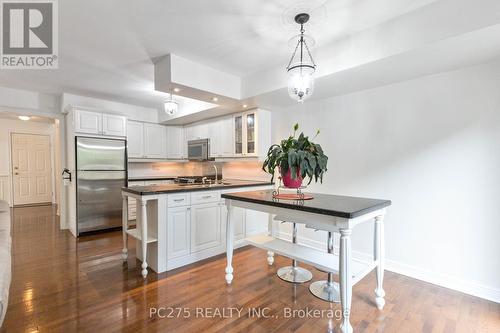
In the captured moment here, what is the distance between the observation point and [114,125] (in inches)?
181

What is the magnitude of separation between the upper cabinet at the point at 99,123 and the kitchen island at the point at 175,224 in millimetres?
1903

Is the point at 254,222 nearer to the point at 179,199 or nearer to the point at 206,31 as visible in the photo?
the point at 179,199

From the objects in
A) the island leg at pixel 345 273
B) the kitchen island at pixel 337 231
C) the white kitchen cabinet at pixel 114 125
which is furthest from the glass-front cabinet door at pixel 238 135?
the island leg at pixel 345 273

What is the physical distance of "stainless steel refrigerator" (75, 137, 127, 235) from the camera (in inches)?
167

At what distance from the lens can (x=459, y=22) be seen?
5.93ft

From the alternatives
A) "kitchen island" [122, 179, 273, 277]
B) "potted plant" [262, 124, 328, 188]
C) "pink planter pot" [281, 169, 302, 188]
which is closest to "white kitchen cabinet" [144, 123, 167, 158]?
"kitchen island" [122, 179, 273, 277]

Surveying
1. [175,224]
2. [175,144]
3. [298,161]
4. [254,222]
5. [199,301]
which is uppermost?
[175,144]

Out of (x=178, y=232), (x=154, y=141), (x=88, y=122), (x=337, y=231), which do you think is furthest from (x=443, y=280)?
(x=88, y=122)

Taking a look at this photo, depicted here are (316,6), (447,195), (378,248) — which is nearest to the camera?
(316,6)

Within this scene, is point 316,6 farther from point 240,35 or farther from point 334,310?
point 334,310

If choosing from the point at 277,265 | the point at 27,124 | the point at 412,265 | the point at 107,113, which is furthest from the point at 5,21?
the point at 27,124

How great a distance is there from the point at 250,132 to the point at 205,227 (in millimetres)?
1725

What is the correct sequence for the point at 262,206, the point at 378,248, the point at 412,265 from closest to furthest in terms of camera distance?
the point at 378,248
the point at 262,206
the point at 412,265

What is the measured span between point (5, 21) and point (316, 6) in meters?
2.67
